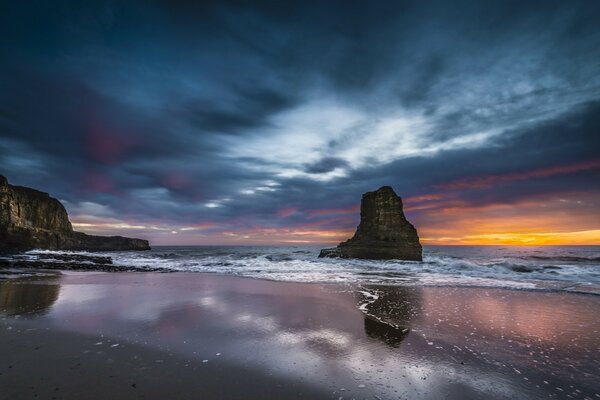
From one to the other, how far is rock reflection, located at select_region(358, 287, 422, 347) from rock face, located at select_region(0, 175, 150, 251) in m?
52.6

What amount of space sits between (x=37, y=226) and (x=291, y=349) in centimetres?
7968

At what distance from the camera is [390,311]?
10328 millimetres

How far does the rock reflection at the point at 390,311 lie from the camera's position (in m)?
7.61

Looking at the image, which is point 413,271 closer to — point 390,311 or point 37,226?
point 390,311

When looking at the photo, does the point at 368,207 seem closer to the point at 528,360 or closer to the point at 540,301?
the point at 540,301

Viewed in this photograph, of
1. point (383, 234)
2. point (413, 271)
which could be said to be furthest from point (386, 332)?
point (383, 234)

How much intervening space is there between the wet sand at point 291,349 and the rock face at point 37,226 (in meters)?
49.1

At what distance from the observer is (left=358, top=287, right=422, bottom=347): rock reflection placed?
7613 millimetres

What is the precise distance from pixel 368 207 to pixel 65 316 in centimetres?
4344

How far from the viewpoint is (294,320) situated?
349 inches

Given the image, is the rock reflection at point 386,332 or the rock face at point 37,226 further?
the rock face at point 37,226

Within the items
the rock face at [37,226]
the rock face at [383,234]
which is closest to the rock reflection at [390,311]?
the rock face at [383,234]

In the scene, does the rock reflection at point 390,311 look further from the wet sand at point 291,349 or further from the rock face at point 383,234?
the rock face at point 383,234

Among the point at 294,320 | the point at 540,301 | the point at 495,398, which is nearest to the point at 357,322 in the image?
the point at 294,320
